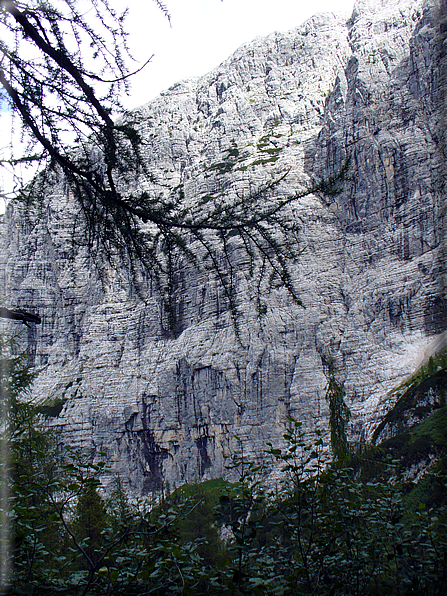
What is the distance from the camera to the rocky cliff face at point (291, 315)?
49406 millimetres

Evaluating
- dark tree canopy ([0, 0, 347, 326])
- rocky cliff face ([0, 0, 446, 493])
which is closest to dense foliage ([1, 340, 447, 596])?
dark tree canopy ([0, 0, 347, 326])

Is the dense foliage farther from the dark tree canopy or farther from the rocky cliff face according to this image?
the rocky cliff face

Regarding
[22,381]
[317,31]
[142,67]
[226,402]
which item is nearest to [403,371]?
[226,402]

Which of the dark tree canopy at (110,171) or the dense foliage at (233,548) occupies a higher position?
the dark tree canopy at (110,171)

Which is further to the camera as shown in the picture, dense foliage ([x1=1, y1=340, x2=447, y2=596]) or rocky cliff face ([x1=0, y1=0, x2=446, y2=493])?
rocky cliff face ([x1=0, y1=0, x2=446, y2=493])

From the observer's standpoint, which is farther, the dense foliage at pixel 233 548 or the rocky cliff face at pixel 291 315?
the rocky cliff face at pixel 291 315

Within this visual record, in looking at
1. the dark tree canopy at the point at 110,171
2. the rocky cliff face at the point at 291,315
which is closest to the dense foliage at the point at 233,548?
the dark tree canopy at the point at 110,171

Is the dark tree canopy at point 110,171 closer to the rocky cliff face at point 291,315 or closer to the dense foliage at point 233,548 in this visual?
the dense foliage at point 233,548

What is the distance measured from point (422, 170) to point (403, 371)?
2518 centimetres

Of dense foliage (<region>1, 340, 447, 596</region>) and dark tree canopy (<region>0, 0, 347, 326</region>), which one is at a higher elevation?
dark tree canopy (<region>0, 0, 347, 326</region>)

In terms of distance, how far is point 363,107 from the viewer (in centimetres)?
6062

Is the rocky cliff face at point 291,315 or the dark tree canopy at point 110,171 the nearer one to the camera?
the dark tree canopy at point 110,171

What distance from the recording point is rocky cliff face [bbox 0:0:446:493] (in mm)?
49406

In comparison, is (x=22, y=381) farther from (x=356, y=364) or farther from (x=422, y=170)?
(x=422, y=170)
